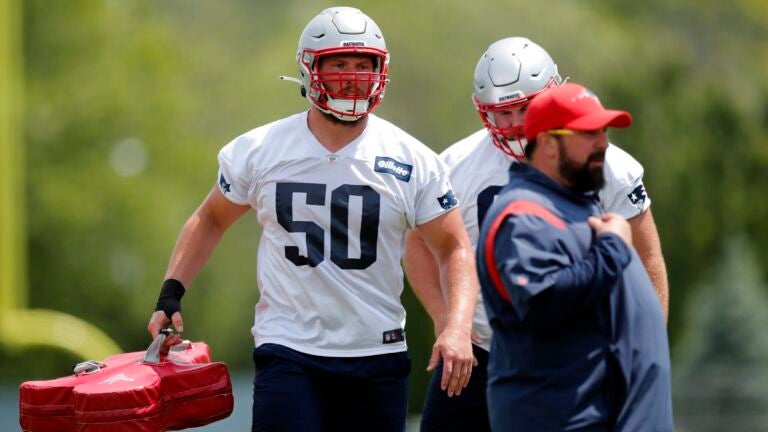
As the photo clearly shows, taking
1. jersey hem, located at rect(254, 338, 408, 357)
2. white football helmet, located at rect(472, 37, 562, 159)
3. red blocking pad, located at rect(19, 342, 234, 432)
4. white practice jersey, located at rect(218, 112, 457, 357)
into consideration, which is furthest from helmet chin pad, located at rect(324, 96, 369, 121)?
red blocking pad, located at rect(19, 342, 234, 432)

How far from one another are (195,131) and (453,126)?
6.14 m

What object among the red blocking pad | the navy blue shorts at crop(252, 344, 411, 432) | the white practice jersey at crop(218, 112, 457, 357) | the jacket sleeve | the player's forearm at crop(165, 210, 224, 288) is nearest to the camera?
the jacket sleeve

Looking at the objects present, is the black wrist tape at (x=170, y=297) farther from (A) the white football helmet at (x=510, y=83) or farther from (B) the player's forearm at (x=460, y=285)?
(A) the white football helmet at (x=510, y=83)

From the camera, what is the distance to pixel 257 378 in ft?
18.6

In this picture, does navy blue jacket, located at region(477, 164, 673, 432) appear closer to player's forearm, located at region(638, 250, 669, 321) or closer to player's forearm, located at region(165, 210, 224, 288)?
player's forearm, located at region(638, 250, 669, 321)

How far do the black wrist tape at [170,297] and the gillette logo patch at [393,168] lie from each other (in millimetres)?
819

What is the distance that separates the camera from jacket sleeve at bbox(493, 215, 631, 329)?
4.40 m

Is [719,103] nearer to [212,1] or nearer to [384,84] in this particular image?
[212,1]

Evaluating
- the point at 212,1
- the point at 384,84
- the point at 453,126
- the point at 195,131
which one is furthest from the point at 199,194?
the point at 384,84

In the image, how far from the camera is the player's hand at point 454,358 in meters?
5.45

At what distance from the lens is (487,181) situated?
604 cm

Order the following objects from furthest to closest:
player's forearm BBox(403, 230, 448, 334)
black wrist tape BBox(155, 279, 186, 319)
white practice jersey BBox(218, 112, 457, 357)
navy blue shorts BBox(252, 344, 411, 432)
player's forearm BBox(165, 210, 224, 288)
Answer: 1. player's forearm BBox(403, 230, 448, 334)
2. player's forearm BBox(165, 210, 224, 288)
3. black wrist tape BBox(155, 279, 186, 319)
4. white practice jersey BBox(218, 112, 457, 357)
5. navy blue shorts BBox(252, 344, 411, 432)

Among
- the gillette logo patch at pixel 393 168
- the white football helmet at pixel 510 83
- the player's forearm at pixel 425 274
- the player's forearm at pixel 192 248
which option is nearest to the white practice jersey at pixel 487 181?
the white football helmet at pixel 510 83

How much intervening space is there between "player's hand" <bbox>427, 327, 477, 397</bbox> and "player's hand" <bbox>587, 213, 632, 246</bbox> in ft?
3.33
